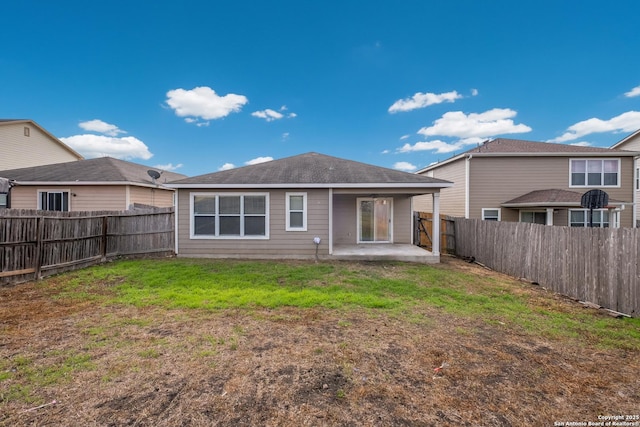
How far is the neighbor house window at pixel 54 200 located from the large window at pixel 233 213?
24.2ft

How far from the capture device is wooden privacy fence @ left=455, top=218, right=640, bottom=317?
501 centimetres

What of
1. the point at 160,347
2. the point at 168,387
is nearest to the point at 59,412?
the point at 168,387

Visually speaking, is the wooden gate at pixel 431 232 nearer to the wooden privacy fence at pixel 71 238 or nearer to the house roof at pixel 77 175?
the wooden privacy fence at pixel 71 238

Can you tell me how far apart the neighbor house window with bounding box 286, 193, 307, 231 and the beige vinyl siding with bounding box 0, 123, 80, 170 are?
61.2ft

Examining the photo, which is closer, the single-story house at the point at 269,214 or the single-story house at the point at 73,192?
the single-story house at the point at 269,214

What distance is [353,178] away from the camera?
1016cm

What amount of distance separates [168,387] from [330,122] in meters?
20.9

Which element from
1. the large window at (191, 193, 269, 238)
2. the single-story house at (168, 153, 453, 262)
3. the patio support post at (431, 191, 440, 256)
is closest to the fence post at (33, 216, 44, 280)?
the single-story house at (168, 153, 453, 262)

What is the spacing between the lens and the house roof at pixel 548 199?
12.5 metres

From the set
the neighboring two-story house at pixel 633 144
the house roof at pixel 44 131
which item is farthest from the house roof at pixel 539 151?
the house roof at pixel 44 131

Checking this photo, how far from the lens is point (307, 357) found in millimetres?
3410

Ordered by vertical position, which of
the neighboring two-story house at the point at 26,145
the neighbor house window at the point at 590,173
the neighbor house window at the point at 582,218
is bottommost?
the neighbor house window at the point at 582,218

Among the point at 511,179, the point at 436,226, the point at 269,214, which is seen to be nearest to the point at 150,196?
the point at 269,214

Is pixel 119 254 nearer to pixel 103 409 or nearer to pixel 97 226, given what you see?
pixel 97 226
